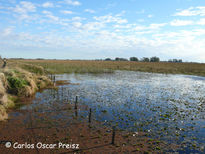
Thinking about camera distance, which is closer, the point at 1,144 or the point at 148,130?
the point at 1,144

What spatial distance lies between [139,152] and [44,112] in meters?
10.3

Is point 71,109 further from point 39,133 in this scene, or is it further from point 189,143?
point 189,143

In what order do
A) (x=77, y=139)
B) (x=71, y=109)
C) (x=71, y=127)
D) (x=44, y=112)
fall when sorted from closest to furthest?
1. (x=77, y=139)
2. (x=71, y=127)
3. (x=44, y=112)
4. (x=71, y=109)

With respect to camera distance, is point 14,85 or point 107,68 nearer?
point 14,85

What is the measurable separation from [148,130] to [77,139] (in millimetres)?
5911

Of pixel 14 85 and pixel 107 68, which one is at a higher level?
pixel 107 68

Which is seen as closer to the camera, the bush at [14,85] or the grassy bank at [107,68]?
the bush at [14,85]

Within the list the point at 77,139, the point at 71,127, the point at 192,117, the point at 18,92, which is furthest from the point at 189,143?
the point at 18,92

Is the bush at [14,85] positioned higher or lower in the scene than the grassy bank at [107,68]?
lower

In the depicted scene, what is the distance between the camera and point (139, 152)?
9617 millimetres

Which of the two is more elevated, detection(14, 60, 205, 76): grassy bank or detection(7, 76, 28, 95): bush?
detection(14, 60, 205, 76): grassy bank

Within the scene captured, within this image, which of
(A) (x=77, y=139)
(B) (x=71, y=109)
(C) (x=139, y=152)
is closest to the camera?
(C) (x=139, y=152)

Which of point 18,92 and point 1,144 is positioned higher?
point 18,92

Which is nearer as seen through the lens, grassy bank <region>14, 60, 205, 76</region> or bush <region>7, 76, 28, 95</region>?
bush <region>7, 76, 28, 95</region>
